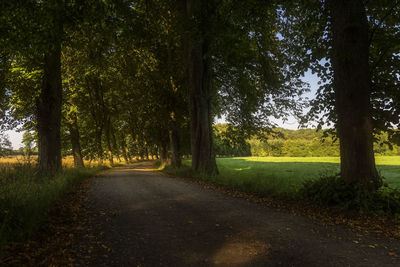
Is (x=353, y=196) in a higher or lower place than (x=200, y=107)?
lower

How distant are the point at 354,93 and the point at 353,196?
2785mm

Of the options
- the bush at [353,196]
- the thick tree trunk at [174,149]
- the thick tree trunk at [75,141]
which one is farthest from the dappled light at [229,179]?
the thick tree trunk at [75,141]

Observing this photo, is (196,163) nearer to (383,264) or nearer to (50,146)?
Answer: (50,146)

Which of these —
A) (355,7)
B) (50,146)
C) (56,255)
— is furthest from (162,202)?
(355,7)

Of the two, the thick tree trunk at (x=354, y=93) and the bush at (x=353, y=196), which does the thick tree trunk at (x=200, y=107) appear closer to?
the bush at (x=353, y=196)

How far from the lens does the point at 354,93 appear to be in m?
6.44

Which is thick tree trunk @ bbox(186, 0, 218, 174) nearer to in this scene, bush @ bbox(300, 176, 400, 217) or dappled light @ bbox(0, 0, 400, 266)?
dappled light @ bbox(0, 0, 400, 266)

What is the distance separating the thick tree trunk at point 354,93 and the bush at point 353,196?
0.78 ft

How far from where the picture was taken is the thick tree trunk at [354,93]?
6.29 meters

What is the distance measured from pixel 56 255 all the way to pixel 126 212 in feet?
8.17

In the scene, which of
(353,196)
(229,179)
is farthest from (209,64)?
(353,196)

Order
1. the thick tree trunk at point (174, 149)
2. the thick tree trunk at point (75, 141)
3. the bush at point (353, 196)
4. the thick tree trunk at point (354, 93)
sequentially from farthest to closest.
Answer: the thick tree trunk at point (75, 141) < the thick tree trunk at point (174, 149) < the thick tree trunk at point (354, 93) < the bush at point (353, 196)

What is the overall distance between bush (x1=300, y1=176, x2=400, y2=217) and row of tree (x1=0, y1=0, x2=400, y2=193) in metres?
0.27

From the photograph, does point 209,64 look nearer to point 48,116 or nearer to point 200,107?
point 200,107
